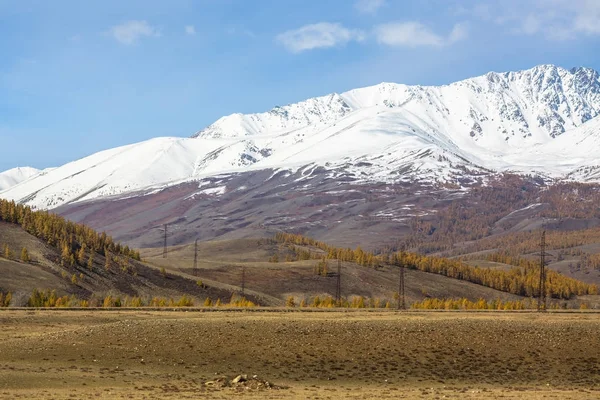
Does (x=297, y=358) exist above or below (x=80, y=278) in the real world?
below

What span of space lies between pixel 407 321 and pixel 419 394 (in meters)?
21.2

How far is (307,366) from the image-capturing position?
63.5m

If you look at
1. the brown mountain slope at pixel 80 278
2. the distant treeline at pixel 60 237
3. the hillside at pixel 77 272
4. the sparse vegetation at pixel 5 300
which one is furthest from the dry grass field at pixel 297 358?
the distant treeline at pixel 60 237

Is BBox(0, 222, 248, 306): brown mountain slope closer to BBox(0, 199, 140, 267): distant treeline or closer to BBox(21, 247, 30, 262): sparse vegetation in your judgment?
BBox(21, 247, 30, 262): sparse vegetation

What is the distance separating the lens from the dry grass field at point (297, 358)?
178 ft

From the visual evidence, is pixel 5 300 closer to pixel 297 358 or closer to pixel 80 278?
pixel 80 278

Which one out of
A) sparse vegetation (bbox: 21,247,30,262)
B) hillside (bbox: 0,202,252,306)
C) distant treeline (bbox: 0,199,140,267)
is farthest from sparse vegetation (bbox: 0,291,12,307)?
distant treeline (bbox: 0,199,140,267)

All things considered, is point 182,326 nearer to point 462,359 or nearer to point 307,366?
point 307,366

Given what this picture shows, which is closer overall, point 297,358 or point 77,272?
point 297,358

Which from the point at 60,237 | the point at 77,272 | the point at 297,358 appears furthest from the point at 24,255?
the point at 297,358

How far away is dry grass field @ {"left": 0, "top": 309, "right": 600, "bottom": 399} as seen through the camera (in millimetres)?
54219

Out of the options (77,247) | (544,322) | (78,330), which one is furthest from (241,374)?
(77,247)

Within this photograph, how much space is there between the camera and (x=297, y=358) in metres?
64.9

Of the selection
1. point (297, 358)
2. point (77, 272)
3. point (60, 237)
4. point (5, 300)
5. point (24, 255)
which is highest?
point (60, 237)
